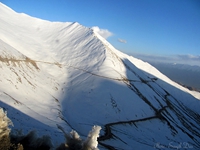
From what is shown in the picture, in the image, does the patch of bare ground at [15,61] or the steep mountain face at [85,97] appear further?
the patch of bare ground at [15,61]

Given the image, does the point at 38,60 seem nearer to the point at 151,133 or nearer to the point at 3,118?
the point at 151,133

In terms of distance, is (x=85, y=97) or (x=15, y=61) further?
(x=85, y=97)

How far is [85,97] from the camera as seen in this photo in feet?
196

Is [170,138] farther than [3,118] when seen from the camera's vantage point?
Yes

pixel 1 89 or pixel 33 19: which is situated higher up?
pixel 33 19

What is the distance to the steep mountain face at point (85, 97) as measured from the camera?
40.3 meters

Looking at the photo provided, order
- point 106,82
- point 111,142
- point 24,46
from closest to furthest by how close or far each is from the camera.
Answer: point 111,142, point 106,82, point 24,46

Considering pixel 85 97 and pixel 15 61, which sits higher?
pixel 15 61

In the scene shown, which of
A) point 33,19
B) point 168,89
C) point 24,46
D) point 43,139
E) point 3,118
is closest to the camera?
point 3,118

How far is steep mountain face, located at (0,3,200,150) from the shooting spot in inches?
1587

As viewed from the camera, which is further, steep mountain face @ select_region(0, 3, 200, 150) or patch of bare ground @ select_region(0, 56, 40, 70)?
patch of bare ground @ select_region(0, 56, 40, 70)

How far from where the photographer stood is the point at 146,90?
253ft

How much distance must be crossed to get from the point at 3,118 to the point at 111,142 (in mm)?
29016

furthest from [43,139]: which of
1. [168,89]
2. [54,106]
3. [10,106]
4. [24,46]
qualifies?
[168,89]
